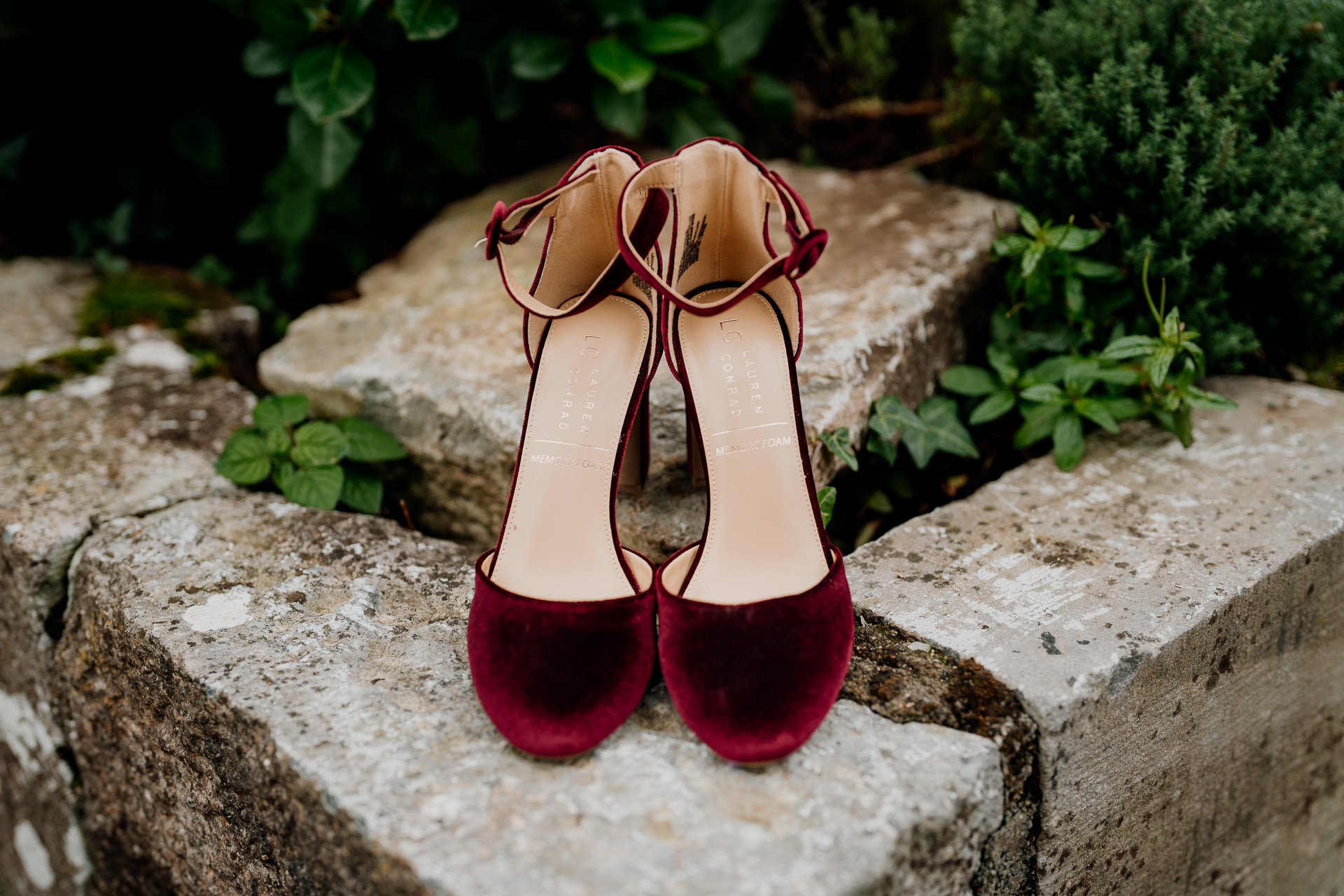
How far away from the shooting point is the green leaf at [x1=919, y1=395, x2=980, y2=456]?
1600 mm

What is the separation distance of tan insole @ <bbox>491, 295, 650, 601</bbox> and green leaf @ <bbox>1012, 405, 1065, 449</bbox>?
0.77m

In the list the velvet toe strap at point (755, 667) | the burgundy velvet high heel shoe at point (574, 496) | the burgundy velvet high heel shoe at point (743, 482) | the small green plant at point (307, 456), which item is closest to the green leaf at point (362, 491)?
the small green plant at point (307, 456)

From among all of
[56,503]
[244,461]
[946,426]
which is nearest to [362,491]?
[244,461]

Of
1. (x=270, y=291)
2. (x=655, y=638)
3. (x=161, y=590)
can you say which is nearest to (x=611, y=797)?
(x=655, y=638)

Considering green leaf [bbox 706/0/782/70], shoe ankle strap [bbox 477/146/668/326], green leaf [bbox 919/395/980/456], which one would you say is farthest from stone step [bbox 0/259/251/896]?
green leaf [bbox 706/0/782/70]

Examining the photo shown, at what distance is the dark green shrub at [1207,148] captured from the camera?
161 centimetres

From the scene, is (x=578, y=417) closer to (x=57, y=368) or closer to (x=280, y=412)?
(x=280, y=412)

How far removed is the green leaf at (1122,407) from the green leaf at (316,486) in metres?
1.47

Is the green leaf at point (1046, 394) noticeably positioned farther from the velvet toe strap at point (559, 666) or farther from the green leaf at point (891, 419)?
the velvet toe strap at point (559, 666)

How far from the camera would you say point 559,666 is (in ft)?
3.36

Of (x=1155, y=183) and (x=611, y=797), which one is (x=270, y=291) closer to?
(x=611, y=797)

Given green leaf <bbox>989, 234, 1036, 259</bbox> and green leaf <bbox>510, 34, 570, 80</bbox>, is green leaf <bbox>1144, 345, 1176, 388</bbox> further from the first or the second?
green leaf <bbox>510, 34, 570, 80</bbox>

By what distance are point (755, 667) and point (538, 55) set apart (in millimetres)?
1739

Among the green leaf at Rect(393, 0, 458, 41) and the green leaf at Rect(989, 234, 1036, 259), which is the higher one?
the green leaf at Rect(393, 0, 458, 41)
